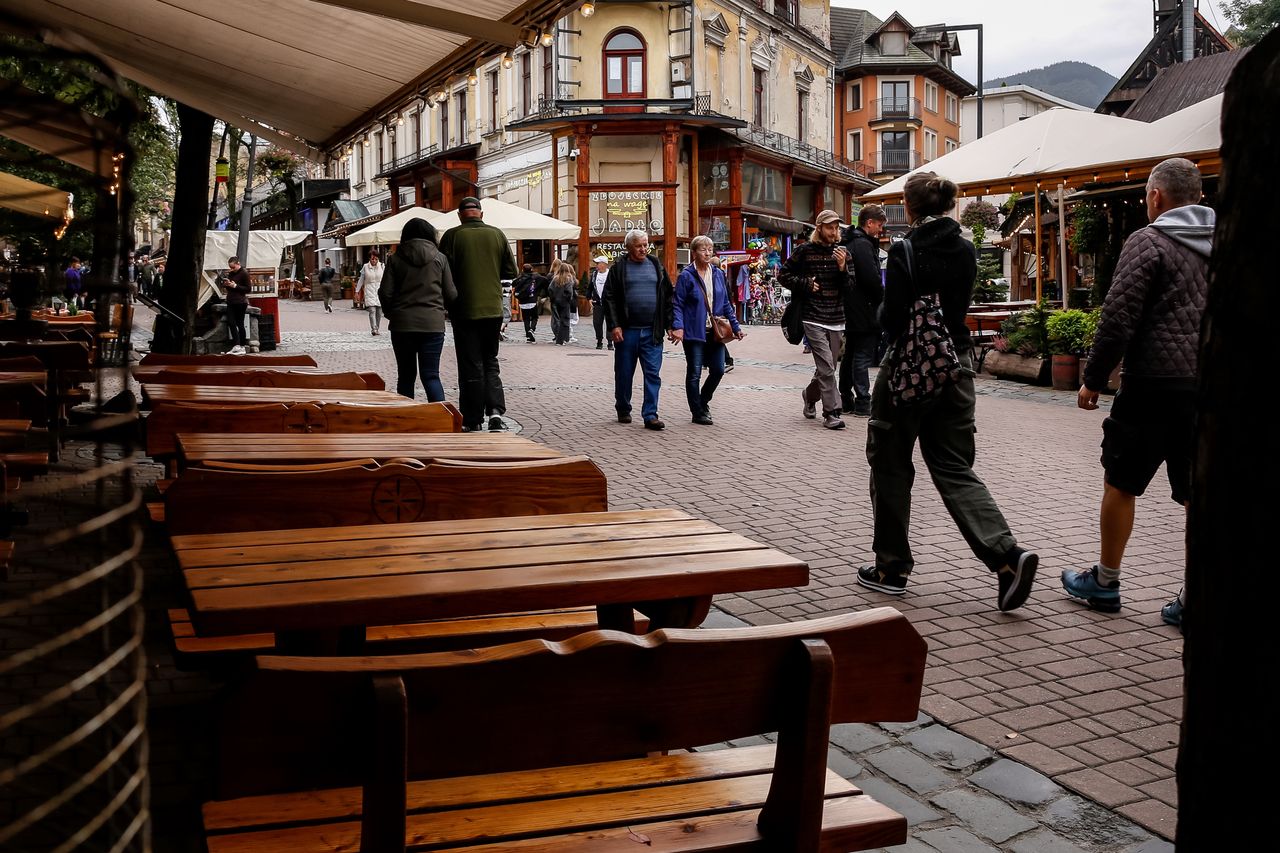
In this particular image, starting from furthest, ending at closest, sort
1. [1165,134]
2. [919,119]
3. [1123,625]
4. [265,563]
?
[919,119] → [1165,134] → [1123,625] → [265,563]

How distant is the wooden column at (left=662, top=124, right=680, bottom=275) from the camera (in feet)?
125

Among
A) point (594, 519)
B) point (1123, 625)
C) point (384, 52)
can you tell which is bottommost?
point (1123, 625)

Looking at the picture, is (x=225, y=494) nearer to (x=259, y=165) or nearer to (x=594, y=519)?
(x=594, y=519)

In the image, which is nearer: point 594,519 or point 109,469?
point 109,469

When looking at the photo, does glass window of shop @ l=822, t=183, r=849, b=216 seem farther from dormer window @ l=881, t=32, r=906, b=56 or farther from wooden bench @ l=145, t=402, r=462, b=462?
wooden bench @ l=145, t=402, r=462, b=462

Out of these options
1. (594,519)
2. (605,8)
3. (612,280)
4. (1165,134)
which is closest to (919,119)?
(605,8)

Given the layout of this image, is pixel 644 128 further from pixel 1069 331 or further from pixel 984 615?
pixel 984 615

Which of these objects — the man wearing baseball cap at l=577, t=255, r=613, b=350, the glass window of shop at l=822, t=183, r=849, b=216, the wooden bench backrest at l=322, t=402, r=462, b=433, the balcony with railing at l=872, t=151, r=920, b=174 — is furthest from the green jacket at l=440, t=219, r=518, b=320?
the balcony with railing at l=872, t=151, r=920, b=174

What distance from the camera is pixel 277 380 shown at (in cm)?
733

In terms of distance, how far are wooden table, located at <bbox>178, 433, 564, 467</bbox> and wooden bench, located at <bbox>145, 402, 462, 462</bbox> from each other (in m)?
0.28

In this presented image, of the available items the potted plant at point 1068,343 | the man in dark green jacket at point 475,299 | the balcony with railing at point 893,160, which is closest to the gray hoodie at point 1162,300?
the man in dark green jacket at point 475,299

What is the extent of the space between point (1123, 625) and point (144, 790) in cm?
478

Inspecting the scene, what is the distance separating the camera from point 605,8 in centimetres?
3762

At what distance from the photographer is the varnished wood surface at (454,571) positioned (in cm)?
265
